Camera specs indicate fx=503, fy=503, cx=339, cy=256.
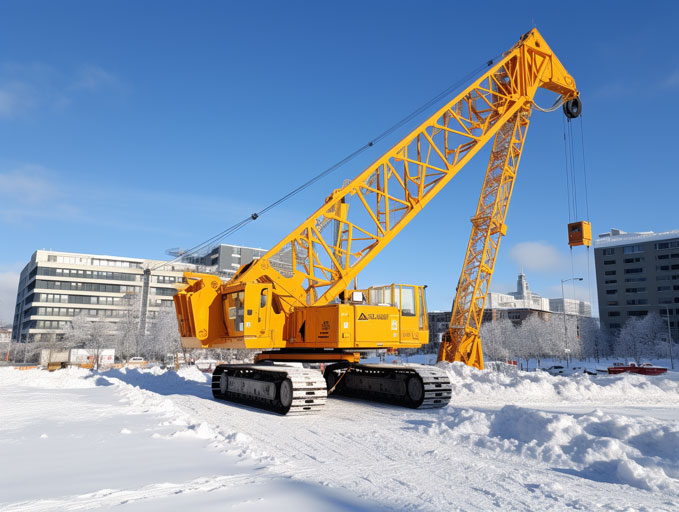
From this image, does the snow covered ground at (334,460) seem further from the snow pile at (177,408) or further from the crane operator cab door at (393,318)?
the crane operator cab door at (393,318)

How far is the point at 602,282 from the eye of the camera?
120 metres

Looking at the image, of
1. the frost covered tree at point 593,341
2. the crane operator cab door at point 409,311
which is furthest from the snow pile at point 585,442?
the frost covered tree at point 593,341

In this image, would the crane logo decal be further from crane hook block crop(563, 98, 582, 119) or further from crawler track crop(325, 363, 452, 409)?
crane hook block crop(563, 98, 582, 119)

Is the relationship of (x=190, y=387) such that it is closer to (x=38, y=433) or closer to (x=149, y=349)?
(x=38, y=433)

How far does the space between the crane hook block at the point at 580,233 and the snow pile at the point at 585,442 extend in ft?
64.6

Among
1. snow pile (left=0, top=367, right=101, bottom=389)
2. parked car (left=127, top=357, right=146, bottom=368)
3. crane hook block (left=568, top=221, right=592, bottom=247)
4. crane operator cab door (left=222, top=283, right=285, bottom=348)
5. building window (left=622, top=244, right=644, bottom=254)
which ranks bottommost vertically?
parked car (left=127, top=357, right=146, bottom=368)

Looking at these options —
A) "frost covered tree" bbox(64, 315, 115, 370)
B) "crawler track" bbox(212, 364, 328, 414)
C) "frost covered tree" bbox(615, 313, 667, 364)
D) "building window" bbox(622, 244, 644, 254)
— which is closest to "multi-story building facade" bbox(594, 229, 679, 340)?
"building window" bbox(622, 244, 644, 254)

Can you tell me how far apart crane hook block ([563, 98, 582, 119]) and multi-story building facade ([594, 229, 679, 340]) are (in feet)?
323

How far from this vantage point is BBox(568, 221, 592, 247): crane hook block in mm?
27938

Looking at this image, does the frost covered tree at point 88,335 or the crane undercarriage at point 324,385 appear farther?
the frost covered tree at point 88,335

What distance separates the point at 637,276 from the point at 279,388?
402ft

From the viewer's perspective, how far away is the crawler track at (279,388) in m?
14.3

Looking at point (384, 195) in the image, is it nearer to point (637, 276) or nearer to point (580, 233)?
point (580, 233)

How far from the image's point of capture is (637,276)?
A: 116m
